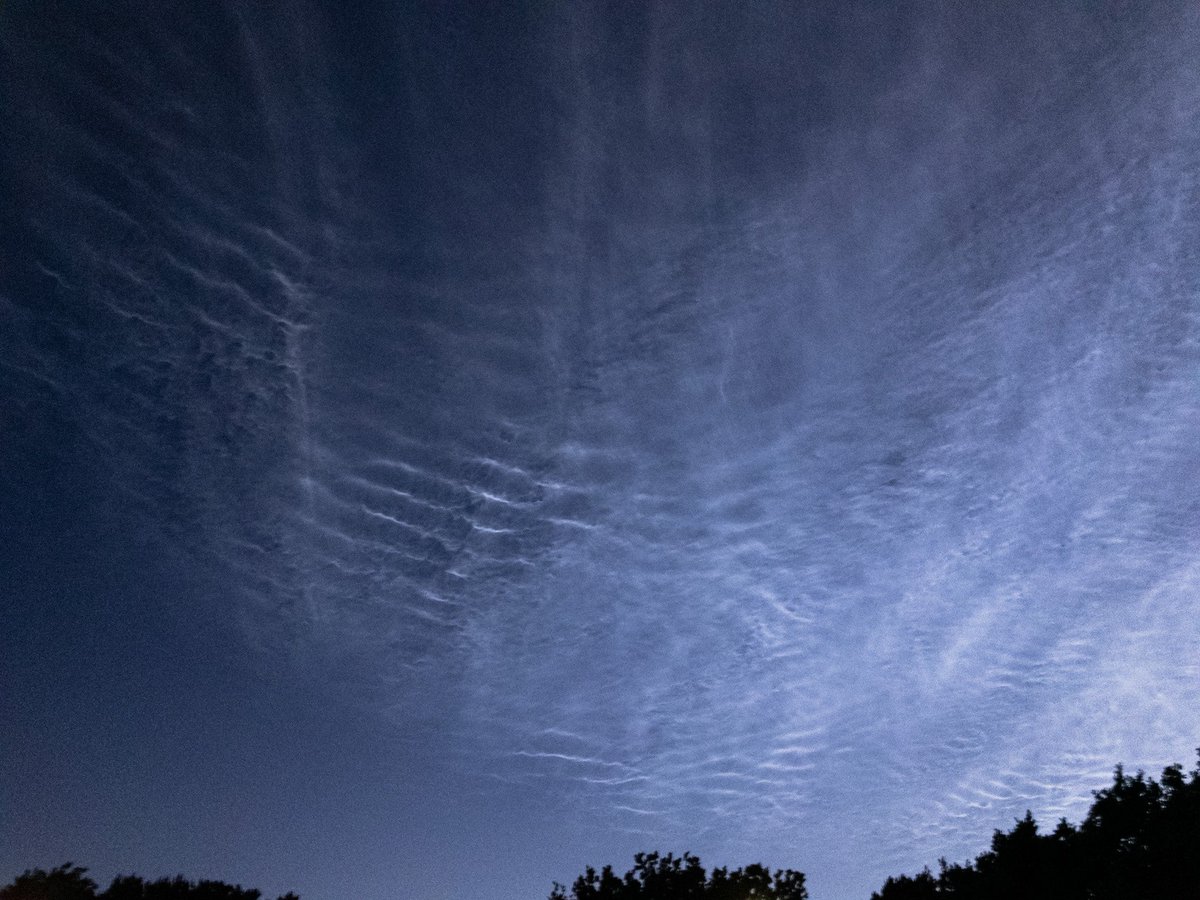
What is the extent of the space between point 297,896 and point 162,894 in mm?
6262

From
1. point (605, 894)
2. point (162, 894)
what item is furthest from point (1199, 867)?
point (162, 894)

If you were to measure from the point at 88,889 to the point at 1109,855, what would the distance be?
4348cm

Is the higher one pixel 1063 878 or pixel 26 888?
pixel 1063 878

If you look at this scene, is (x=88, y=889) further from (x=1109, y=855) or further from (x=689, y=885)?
(x=1109, y=855)

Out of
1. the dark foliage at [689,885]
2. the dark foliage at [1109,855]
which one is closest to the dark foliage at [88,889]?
the dark foliage at [689,885]

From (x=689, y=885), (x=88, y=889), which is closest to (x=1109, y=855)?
(x=689, y=885)

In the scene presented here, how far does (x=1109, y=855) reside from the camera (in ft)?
75.9

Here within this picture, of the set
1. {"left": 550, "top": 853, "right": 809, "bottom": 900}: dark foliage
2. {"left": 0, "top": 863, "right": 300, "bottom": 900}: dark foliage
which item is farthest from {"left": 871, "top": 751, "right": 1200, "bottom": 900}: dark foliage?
{"left": 0, "top": 863, "right": 300, "bottom": 900}: dark foliage

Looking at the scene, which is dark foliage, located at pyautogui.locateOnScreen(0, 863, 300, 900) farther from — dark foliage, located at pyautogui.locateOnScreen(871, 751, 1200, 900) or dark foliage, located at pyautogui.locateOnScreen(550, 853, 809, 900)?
dark foliage, located at pyautogui.locateOnScreen(871, 751, 1200, 900)

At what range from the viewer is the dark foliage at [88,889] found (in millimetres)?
31989

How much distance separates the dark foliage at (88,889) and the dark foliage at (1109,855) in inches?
1359

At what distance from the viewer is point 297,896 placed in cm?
3562

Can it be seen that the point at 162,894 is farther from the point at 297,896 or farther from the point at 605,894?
the point at 605,894

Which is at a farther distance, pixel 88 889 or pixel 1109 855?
pixel 88 889
